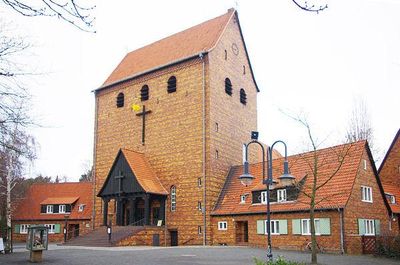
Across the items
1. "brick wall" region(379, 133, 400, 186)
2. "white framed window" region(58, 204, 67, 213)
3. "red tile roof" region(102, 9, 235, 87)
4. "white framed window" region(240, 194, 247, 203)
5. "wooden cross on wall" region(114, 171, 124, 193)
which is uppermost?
"red tile roof" region(102, 9, 235, 87)

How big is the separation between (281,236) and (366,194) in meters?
6.56

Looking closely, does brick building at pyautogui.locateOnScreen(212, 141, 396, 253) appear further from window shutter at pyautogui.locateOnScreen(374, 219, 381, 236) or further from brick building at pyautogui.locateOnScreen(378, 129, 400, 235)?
brick building at pyautogui.locateOnScreen(378, 129, 400, 235)

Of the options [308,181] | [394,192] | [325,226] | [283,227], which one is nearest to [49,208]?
[283,227]

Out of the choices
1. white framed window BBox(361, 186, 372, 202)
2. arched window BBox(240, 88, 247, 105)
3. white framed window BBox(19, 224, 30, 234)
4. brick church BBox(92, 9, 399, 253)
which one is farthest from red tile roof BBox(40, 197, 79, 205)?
white framed window BBox(361, 186, 372, 202)

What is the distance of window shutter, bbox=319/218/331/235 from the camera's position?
2893cm

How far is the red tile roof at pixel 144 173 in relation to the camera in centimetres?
3750

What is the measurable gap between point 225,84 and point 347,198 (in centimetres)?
1578

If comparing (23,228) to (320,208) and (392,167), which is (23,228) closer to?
(320,208)

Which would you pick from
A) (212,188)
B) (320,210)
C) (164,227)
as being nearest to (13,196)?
(164,227)

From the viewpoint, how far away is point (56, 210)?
2050 inches

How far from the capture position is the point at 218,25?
4219 centimetres

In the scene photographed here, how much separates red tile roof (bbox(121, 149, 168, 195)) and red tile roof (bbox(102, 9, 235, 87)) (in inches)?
320

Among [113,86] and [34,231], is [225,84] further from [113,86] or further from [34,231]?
[34,231]

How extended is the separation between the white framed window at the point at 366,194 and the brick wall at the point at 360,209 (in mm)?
225
